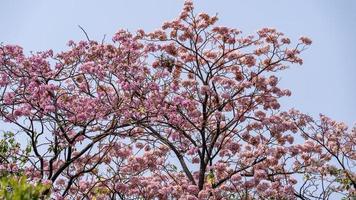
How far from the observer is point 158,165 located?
1431 centimetres

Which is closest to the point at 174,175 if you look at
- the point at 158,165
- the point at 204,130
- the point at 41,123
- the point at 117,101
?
the point at 158,165

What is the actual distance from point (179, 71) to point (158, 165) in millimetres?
2845

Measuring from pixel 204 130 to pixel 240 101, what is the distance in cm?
155

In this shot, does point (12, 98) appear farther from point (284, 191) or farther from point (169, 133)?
point (284, 191)

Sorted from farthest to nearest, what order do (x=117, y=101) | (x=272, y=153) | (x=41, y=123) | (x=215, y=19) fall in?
1. (x=215, y=19)
2. (x=272, y=153)
3. (x=117, y=101)
4. (x=41, y=123)

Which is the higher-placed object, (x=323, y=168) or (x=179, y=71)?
(x=179, y=71)

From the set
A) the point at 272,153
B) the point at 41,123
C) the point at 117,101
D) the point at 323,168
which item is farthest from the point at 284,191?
the point at 41,123

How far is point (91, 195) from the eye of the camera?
1363 centimetres

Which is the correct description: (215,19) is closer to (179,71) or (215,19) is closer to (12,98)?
(179,71)

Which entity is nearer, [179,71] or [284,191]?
[284,191]

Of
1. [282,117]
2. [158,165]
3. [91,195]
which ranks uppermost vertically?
[282,117]

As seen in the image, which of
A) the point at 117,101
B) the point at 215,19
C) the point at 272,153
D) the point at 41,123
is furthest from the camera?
the point at 215,19

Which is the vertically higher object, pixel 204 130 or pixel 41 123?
pixel 204 130

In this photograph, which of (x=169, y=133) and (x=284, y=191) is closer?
(x=284, y=191)
